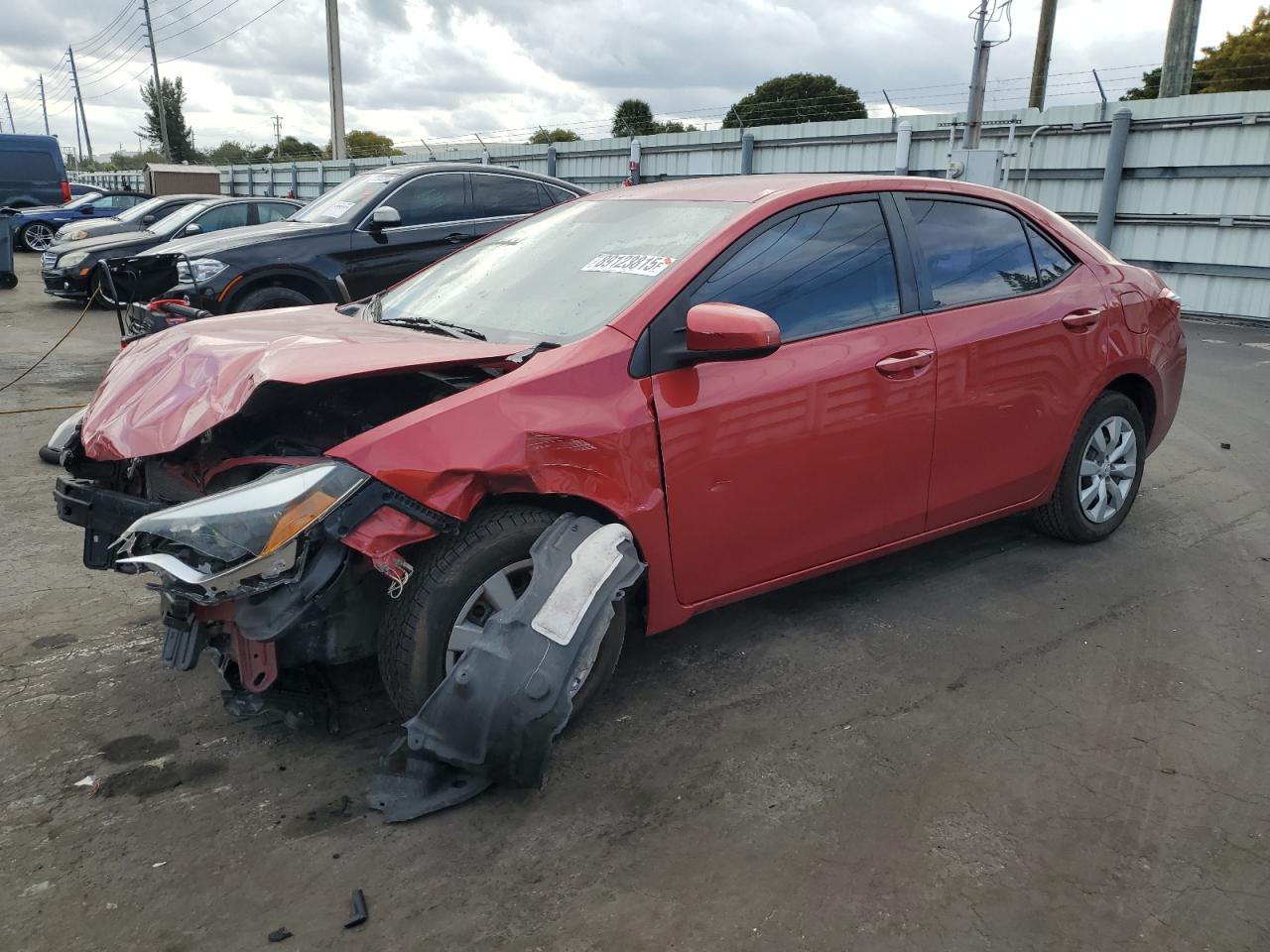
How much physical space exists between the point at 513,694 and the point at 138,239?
12038 millimetres

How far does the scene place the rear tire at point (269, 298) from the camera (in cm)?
788

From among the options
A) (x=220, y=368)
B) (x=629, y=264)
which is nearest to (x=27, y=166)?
(x=220, y=368)

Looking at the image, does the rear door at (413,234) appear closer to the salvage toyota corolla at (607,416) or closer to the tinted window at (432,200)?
the tinted window at (432,200)

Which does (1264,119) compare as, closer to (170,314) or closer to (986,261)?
(986,261)

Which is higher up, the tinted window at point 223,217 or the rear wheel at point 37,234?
the tinted window at point 223,217

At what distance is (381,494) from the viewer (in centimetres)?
252

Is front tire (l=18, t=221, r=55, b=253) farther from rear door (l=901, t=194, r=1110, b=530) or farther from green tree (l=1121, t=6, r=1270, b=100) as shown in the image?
green tree (l=1121, t=6, r=1270, b=100)

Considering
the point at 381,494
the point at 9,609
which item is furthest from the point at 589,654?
the point at 9,609

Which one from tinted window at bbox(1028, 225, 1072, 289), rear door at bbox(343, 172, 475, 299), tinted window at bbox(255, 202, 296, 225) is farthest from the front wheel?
tinted window at bbox(255, 202, 296, 225)

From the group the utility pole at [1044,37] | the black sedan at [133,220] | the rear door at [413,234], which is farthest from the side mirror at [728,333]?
the utility pole at [1044,37]

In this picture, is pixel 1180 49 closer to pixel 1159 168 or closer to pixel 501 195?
pixel 1159 168

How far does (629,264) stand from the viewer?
10.8 feet

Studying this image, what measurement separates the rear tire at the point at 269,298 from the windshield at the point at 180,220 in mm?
5746

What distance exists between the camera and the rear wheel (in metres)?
21.5
